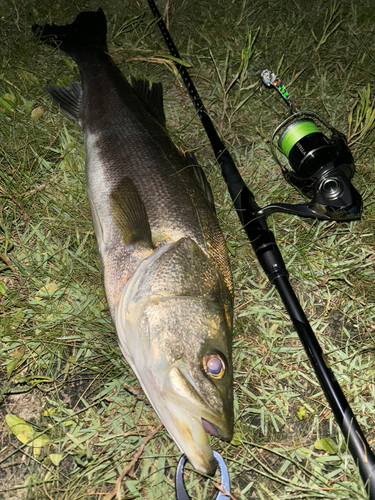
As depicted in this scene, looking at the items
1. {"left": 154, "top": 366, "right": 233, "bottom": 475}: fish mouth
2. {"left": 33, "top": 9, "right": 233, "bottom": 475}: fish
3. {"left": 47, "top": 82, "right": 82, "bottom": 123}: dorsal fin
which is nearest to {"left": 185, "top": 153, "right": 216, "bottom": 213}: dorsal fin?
{"left": 33, "top": 9, "right": 233, "bottom": 475}: fish

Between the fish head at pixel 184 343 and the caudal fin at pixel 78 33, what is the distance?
86.9 inches

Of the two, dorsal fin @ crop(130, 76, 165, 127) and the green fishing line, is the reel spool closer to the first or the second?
the green fishing line

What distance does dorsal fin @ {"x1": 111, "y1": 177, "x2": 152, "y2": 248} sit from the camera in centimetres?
237

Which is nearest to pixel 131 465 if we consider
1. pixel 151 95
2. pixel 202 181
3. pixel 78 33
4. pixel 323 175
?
pixel 202 181

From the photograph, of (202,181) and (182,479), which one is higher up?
(202,181)

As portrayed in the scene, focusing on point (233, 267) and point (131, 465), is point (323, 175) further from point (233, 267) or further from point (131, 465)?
point (131, 465)

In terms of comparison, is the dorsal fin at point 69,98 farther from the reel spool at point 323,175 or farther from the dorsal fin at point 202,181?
the reel spool at point 323,175

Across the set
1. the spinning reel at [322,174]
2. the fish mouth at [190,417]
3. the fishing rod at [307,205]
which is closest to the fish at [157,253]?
the fish mouth at [190,417]

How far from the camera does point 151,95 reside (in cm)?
317

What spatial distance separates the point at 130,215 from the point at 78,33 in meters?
2.00

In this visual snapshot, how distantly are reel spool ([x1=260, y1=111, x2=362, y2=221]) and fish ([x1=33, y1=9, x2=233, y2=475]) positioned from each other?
0.64 meters

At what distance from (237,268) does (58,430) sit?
5.33ft

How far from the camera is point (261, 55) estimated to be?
12.1ft

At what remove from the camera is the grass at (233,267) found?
237cm
